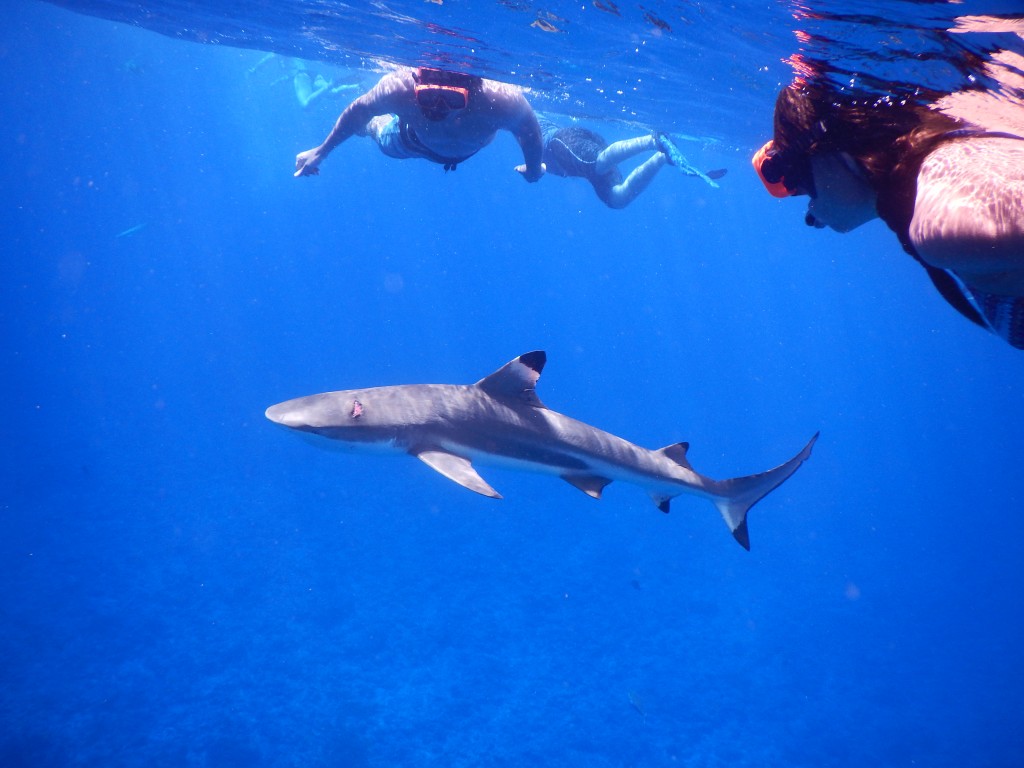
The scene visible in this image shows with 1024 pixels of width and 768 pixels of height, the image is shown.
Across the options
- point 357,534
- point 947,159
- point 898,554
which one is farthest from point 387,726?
point 898,554

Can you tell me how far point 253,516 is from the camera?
18.2m

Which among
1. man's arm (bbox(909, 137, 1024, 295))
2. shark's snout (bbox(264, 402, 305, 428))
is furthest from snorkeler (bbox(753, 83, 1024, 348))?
shark's snout (bbox(264, 402, 305, 428))

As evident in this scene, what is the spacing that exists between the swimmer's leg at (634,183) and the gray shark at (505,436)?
12314mm

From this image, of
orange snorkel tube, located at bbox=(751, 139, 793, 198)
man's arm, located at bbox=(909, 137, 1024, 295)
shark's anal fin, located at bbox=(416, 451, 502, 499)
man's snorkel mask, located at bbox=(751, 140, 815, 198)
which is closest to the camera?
man's arm, located at bbox=(909, 137, 1024, 295)

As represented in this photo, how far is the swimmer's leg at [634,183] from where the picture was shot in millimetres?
17422

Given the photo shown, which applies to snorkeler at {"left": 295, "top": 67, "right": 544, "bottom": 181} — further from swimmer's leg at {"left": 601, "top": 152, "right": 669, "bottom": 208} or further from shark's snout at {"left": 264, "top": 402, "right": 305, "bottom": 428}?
swimmer's leg at {"left": 601, "top": 152, "right": 669, "bottom": 208}

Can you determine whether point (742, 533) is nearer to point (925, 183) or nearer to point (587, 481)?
point (587, 481)

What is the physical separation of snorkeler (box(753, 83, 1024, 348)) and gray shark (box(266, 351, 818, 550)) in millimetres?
4263

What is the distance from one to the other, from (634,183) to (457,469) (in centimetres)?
1466

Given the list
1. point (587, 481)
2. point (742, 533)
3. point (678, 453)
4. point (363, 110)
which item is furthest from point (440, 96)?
point (742, 533)

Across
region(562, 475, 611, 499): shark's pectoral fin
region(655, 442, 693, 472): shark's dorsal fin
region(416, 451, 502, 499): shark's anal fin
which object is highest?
region(416, 451, 502, 499): shark's anal fin

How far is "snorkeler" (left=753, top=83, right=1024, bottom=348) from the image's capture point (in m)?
1.40

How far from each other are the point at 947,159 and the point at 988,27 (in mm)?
5934

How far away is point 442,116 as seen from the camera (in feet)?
28.1
